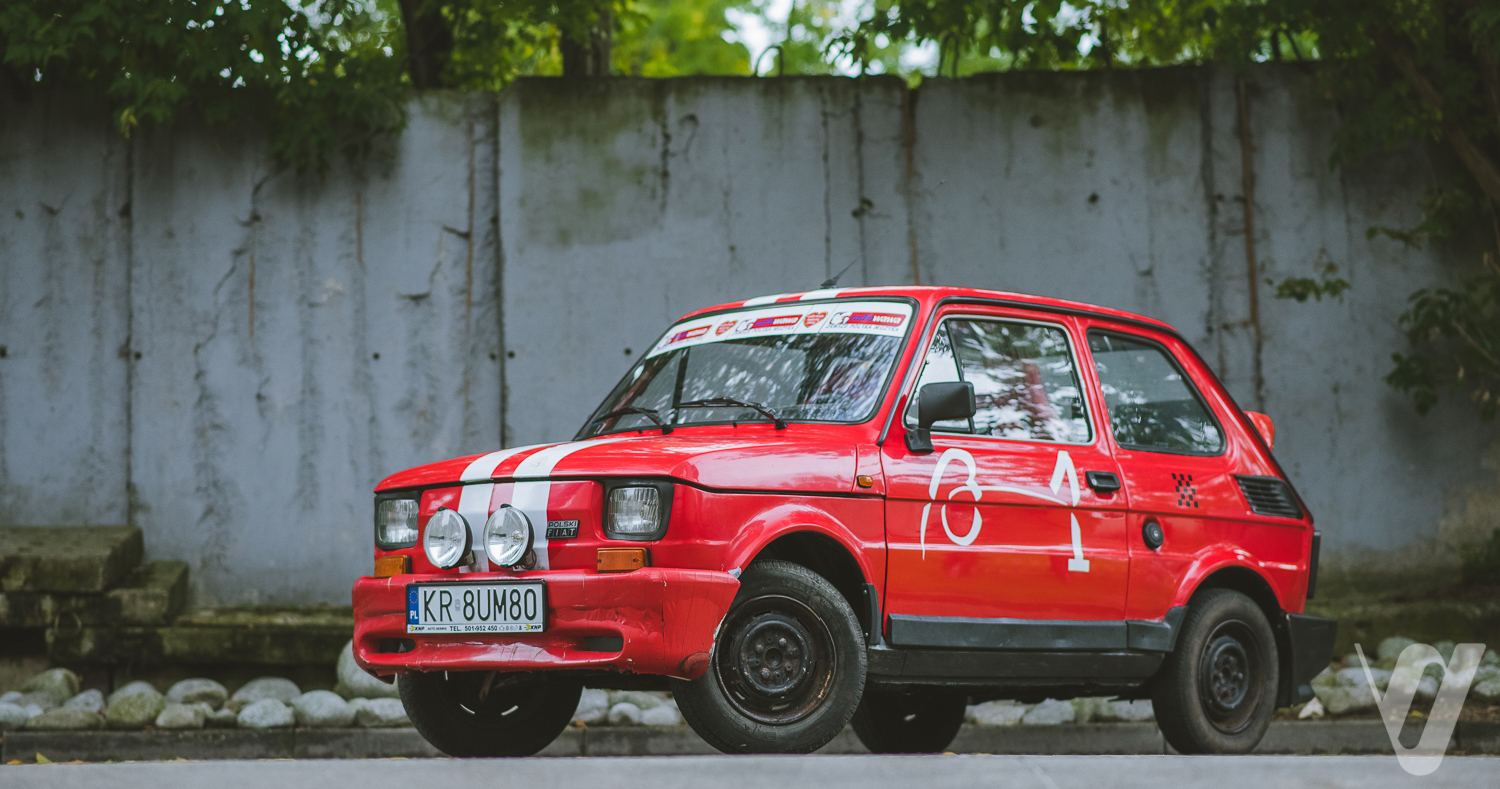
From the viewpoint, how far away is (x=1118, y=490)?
5523 mm

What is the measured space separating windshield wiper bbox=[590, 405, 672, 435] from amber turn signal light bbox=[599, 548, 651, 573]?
3.02 ft

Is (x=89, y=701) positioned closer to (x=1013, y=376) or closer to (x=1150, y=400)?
(x=1013, y=376)

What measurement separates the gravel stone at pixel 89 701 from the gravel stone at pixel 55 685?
0.21 m

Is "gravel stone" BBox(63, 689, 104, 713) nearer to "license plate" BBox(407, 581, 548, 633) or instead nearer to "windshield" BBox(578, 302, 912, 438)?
"windshield" BBox(578, 302, 912, 438)

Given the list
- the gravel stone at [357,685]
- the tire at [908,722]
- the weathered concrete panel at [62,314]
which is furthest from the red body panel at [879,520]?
the weathered concrete panel at [62,314]

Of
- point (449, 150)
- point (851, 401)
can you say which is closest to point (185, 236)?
point (449, 150)

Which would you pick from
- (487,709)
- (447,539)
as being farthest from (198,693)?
(447,539)

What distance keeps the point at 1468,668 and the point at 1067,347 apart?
4.26m

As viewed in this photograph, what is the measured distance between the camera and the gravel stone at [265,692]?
26.5 ft

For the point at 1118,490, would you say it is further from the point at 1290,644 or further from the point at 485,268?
the point at 485,268

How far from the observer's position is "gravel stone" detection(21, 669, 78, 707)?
811 cm

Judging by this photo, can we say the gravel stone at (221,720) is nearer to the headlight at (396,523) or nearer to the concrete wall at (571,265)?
the concrete wall at (571,265)

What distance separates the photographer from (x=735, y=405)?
5.12 m

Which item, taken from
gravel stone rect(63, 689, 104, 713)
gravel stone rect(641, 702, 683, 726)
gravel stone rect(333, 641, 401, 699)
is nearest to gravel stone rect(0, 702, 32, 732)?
gravel stone rect(63, 689, 104, 713)
